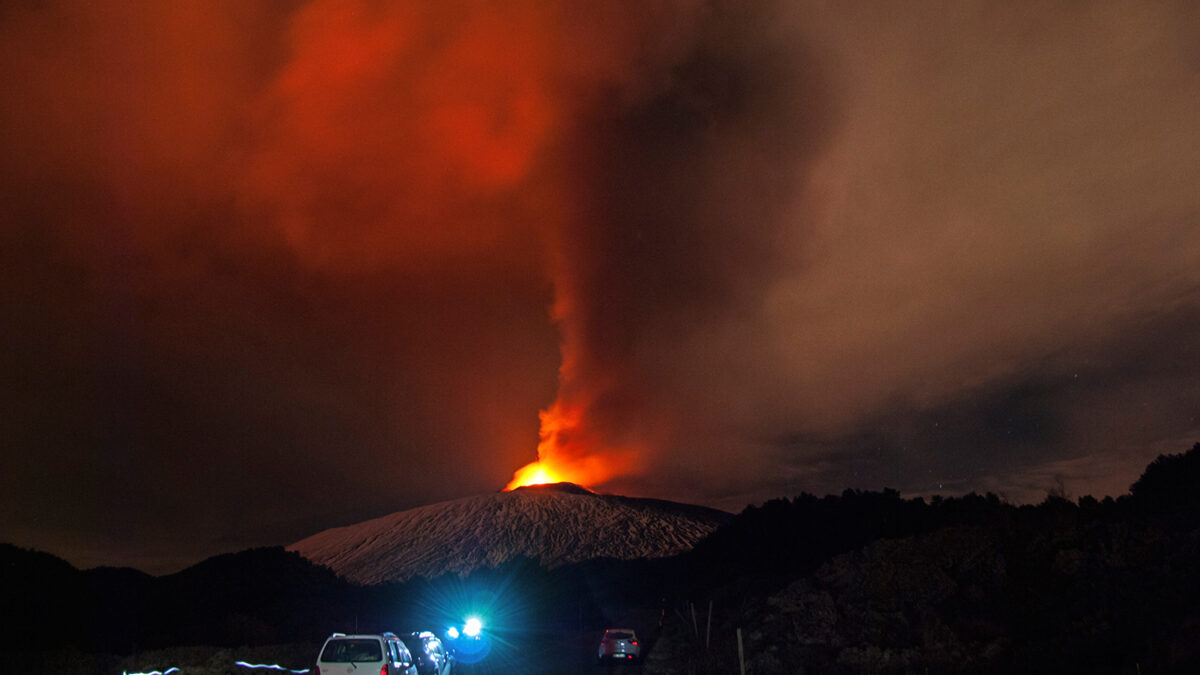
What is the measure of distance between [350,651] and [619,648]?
53.8 ft

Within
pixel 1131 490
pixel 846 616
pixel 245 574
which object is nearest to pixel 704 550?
pixel 245 574

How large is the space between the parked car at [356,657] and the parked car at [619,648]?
49.8 ft

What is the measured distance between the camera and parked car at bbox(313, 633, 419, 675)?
1720 centimetres

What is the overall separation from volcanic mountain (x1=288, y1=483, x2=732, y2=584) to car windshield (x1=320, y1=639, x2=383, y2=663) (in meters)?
123

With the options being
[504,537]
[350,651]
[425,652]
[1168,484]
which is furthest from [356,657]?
[504,537]

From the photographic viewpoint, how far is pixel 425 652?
77.4 feet

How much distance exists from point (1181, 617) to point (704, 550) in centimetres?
7239

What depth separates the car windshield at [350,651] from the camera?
57.4 ft

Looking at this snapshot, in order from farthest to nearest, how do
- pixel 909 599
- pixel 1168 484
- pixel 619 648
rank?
pixel 619 648
pixel 1168 484
pixel 909 599

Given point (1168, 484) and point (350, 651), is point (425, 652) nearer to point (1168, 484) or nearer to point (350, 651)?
point (350, 651)

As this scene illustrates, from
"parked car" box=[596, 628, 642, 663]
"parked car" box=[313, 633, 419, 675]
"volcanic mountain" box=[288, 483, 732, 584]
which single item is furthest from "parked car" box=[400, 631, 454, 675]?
"volcanic mountain" box=[288, 483, 732, 584]

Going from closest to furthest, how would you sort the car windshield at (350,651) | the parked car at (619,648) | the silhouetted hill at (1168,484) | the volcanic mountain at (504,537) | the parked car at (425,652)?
the car windshield at (350,651) < the parked car at (425,652) < the silhouetted hill at (1168,484) < the parked car at (619,648) < the volcanic mountain at (504,537)

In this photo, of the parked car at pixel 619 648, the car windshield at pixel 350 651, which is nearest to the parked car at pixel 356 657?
the car windshield at pixel 350 651

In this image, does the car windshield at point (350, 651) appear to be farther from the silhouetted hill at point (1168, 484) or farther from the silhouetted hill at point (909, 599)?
the silhouetted hill at point (1168, 484)
